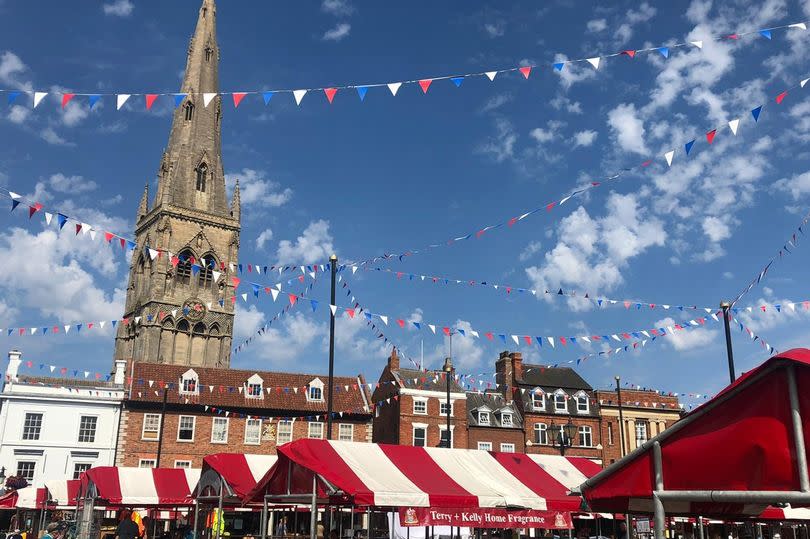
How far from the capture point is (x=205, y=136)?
78688mm

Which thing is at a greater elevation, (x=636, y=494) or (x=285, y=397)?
(x=285, y=397)

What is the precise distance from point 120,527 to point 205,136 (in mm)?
65940

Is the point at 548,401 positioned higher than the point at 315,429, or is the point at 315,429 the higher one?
the point at 548,401

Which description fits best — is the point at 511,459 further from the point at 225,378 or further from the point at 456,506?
the point at 225,378

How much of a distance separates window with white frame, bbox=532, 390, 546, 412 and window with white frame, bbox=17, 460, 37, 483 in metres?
30.9

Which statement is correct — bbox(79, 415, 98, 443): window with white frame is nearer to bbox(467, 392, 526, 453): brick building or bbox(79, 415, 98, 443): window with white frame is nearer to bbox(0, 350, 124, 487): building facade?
bbox(0, 350, 124, 487): building facade

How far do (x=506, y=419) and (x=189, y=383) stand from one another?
20792mm

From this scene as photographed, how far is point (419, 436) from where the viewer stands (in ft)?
156

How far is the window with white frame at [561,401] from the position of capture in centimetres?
5138

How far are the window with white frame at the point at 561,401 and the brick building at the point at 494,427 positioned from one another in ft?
9.65

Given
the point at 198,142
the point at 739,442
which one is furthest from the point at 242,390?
the point at 739,442

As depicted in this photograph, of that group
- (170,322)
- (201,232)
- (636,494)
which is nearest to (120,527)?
(636,494)

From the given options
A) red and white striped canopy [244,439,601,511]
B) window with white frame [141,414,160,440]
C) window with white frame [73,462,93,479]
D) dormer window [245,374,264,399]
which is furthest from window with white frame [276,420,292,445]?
red and white striped canopy [244,439,601,511]

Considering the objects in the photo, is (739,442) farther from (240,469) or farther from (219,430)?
(219,430)
